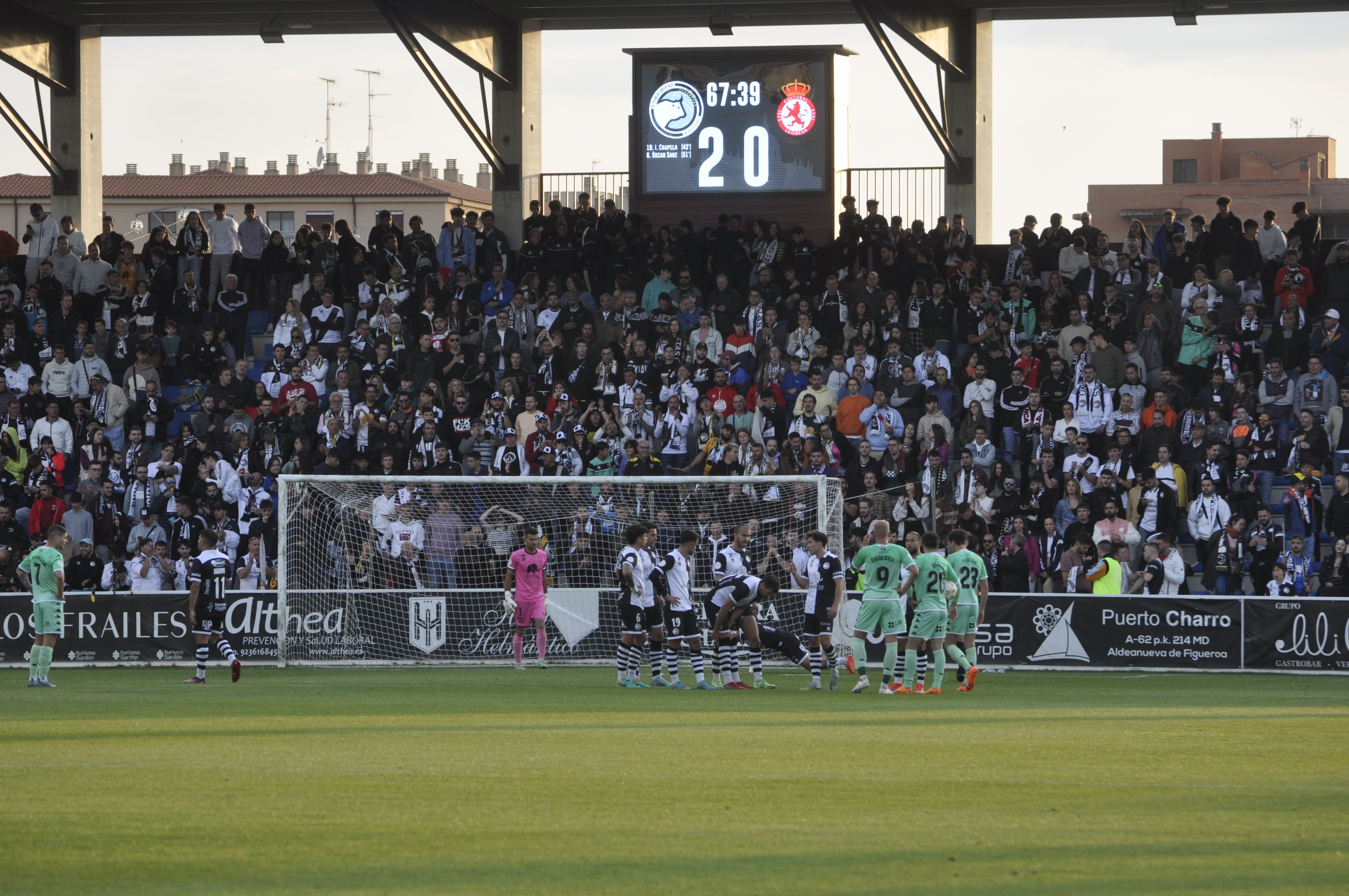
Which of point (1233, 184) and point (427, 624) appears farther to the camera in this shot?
point (1233, 184)

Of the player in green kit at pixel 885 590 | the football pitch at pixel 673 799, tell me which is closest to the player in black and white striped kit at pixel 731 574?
the player in green kit at pixel 885 590

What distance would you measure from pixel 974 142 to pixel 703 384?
25.9 ft

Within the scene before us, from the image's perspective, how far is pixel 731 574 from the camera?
62.2 feet

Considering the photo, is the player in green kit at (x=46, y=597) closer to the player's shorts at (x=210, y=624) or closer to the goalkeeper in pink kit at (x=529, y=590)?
the player's shorts at (x=210, y=624)

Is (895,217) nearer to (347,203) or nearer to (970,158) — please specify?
(970,158)

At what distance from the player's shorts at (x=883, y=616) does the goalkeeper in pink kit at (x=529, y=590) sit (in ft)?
17.6

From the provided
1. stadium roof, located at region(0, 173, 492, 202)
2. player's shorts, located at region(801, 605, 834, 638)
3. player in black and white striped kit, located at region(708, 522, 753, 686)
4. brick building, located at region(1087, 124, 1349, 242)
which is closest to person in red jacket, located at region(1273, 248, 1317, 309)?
player in black and white striped kit, located at region(708, 522, 753, 686)

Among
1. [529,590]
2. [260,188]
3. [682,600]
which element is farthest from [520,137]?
[260,188]

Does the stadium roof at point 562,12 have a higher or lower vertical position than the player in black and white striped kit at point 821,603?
higher

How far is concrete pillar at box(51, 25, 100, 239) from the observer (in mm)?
31094

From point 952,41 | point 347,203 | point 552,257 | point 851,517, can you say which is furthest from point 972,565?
point 347,203

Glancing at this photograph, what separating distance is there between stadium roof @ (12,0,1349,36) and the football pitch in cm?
1622

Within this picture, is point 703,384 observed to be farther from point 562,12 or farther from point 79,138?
point 79,138

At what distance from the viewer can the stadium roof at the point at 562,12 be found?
2773 centimetres
